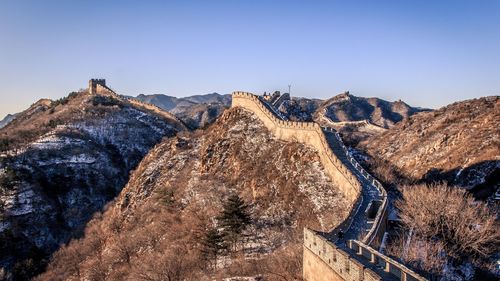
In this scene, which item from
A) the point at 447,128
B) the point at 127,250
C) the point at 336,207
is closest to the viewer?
the point at 336,207

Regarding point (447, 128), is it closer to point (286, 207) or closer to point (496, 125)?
point (496, 125)

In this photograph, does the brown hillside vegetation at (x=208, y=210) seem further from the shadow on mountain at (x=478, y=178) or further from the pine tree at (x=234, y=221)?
the shadow on mountain at (x=478, y=178)

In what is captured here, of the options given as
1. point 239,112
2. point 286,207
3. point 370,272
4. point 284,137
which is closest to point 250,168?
point 284,137

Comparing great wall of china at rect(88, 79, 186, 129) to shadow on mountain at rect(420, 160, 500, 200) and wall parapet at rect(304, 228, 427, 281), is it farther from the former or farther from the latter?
wall parapet at rect(304, 228, 427, 281)

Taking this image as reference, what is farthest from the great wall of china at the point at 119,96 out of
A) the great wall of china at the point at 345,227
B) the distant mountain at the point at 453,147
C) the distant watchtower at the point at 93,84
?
the great wall of china at the point at 345,227

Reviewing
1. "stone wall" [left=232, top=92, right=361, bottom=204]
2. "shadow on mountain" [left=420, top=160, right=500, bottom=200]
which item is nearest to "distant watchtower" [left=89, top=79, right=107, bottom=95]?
"stone wall" [left=232, top=92, right=361, bottom=204]

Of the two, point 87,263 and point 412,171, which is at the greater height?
point 412,171

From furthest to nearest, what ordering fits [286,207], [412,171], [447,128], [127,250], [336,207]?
1. [447,128]
2. [412,171]
3. [127,250]
4. [286,207]
5. [336,207]
